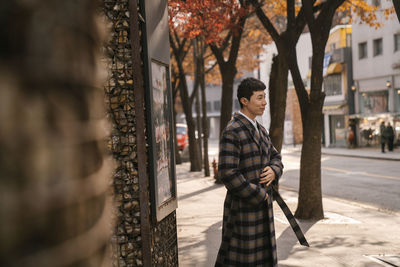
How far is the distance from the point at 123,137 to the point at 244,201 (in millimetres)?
1081

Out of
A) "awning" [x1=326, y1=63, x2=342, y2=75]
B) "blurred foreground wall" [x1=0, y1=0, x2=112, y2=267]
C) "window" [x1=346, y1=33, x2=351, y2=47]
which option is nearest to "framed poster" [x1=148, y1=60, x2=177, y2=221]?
"blurred foreground wall" [x1=0, y1=0, x2=112, y2=267]

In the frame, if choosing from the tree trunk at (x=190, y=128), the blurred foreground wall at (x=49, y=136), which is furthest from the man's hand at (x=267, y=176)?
the tree trunk at (x=190, y=128)

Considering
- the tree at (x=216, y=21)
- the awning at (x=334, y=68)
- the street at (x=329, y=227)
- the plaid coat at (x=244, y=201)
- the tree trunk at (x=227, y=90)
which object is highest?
the awning at (x=334, y=68)

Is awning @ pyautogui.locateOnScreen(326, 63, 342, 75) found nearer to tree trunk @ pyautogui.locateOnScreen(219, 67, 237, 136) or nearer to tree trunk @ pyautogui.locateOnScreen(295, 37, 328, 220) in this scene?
tree trunk @ pyautogui.locateOnScreen(219, 67, 237, 136)

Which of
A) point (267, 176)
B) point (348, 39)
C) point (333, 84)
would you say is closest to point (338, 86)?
point (333, 84)

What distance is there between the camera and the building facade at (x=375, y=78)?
40719 mm

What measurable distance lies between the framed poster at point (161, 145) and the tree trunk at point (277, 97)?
8032 mm

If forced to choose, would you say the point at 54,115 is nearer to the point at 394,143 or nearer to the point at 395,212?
the point at 395,212

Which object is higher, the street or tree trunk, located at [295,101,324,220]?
tree trunk, located at [295,101,324,220]

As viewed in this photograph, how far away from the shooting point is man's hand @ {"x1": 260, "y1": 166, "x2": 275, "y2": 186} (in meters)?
4.61

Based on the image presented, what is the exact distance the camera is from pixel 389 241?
853 centimetres

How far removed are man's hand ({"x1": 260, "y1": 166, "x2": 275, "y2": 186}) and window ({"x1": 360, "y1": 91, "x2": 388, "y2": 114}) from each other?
1534 inches

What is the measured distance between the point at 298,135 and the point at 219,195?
43813 millimetres

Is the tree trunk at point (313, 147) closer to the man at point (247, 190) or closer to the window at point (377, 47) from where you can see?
the man at point (247, 190)
